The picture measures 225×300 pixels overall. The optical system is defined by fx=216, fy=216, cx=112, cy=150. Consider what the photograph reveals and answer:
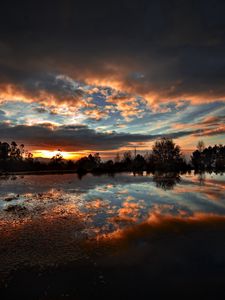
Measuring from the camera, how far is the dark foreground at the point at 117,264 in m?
8.42

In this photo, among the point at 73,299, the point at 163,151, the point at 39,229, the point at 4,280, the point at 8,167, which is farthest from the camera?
the point at 163,151

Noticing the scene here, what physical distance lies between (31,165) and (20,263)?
94477 millimetres

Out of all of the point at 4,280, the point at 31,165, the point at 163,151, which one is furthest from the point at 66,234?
the point at 163,151

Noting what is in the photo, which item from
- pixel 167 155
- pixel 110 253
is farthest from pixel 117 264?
pixel 167 155

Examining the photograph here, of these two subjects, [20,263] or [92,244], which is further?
[92,244]

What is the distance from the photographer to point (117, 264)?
10.5m

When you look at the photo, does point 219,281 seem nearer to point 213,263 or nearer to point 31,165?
point 213,263

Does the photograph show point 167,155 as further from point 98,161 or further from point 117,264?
point 117,264

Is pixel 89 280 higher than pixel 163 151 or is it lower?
lower

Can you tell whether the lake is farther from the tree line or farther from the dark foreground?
the tree line

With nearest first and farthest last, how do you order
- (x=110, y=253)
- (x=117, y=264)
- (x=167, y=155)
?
(x=117, y=264)
(x=110, y=253)
(x=167, y=155)

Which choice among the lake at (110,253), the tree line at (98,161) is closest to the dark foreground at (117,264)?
the lake at (110,253)

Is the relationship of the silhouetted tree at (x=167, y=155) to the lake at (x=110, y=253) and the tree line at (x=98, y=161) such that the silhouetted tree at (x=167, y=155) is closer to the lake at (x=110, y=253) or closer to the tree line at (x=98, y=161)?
the tree line at (x=98, y=161)

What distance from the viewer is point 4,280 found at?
8969mm
